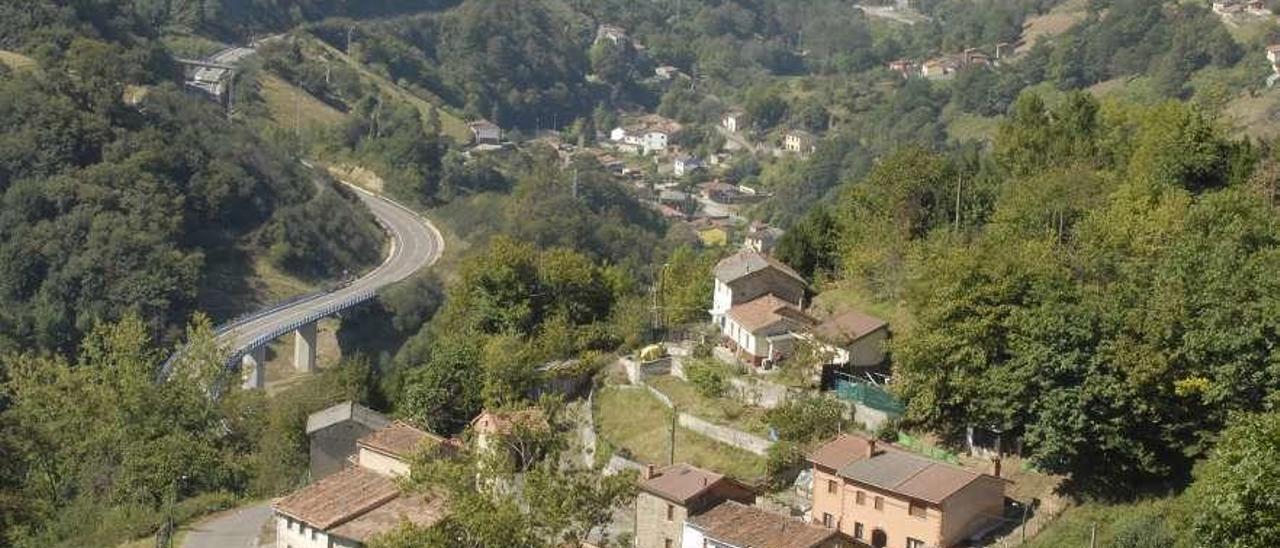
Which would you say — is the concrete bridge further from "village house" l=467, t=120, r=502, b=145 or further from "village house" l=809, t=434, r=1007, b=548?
"village house" l=467, t=120, r=502, b=145

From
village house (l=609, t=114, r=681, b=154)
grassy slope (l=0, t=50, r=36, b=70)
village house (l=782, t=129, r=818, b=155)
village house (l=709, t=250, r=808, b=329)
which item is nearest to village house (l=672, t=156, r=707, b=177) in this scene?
village house (l=609, t=114, r=681, b=154)

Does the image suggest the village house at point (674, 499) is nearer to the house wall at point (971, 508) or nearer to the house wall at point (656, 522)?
the house wall at point (656, 522)

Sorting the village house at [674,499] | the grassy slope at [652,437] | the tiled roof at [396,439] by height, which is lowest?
the tiled roof at [396,439]

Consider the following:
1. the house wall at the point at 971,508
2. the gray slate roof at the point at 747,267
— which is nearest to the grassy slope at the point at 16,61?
the gray slate roof at the point at 747,267

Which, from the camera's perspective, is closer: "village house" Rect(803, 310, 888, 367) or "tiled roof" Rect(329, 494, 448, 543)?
"tiled roof" Rect(329, 494, 448, 543)

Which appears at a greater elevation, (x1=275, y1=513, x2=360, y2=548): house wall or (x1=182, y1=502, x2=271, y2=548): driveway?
(x1=275, y1=513, x2=360, y2=548): house wall

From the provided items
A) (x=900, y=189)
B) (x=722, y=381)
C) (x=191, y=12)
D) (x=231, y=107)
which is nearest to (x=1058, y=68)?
(x=231, y=107)

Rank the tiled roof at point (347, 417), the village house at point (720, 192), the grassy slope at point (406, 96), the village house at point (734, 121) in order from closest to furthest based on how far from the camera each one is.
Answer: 1. the tiled roof at point (347, 417)
2. the village house at point (720, 192)
3. the grassy slope at point (406, 96)
4. the village house at point (734, 121)

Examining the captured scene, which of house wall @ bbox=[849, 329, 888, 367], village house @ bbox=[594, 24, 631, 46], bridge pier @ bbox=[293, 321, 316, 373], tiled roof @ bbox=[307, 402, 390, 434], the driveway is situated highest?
house wall @ bbox=[849, 329, 888, 367]

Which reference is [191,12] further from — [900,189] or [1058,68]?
[900,189]
